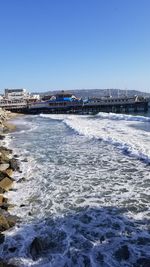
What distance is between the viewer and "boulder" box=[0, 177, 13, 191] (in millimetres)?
14568

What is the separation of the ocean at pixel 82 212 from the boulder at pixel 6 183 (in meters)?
0.35

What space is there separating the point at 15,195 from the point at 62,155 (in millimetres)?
8668

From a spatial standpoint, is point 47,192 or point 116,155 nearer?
point 47,192

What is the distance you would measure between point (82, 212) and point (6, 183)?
4524mm

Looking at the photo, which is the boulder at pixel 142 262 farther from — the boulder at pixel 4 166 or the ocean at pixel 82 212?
the boulder at pixel 4 166

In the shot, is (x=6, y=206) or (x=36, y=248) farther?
(x=6, y=206)

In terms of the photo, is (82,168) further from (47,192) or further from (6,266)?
(6,266)

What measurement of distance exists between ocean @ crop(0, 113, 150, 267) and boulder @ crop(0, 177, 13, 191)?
0.35m

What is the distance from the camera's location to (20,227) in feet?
35.1

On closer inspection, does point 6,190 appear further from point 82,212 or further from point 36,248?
point 36,248

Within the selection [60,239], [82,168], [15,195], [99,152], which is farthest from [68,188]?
[99,152]

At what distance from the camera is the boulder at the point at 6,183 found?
14568 mm

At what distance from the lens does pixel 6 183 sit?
14.9m

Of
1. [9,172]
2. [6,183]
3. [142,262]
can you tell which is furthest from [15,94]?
[142,262]
